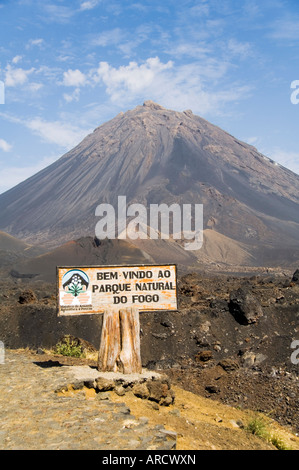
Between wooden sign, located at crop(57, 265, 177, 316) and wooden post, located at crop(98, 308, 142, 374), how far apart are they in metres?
0.17

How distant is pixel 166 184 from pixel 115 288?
10260cm

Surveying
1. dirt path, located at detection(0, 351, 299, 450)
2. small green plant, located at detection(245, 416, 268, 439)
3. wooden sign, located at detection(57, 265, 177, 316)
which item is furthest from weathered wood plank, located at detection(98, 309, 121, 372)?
small green plant, located at detection(245, 416, 268, 439)

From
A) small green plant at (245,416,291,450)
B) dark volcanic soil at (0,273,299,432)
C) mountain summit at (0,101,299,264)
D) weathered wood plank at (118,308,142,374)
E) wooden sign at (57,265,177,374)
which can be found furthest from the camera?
mountain summit at (0,101,299,264)

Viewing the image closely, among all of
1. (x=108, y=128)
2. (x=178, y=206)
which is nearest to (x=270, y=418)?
(x=178, y=206)

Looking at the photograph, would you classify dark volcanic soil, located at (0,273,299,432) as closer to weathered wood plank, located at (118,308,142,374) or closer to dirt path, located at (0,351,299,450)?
dirt path, located at (0,351,299,450)

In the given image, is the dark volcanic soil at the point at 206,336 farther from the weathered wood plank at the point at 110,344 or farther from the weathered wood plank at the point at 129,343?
the weathered wood plank at the point at 110,344

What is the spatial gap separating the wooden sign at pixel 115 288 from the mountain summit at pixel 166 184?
6703 cm

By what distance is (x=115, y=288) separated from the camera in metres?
8.77

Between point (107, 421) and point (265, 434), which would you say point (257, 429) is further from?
point (107, 421)

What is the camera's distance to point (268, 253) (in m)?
77.6

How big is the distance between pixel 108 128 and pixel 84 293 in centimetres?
15057

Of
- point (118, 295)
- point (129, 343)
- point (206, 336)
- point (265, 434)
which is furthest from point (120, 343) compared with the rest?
point (206, 336)

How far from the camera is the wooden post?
8.31m
